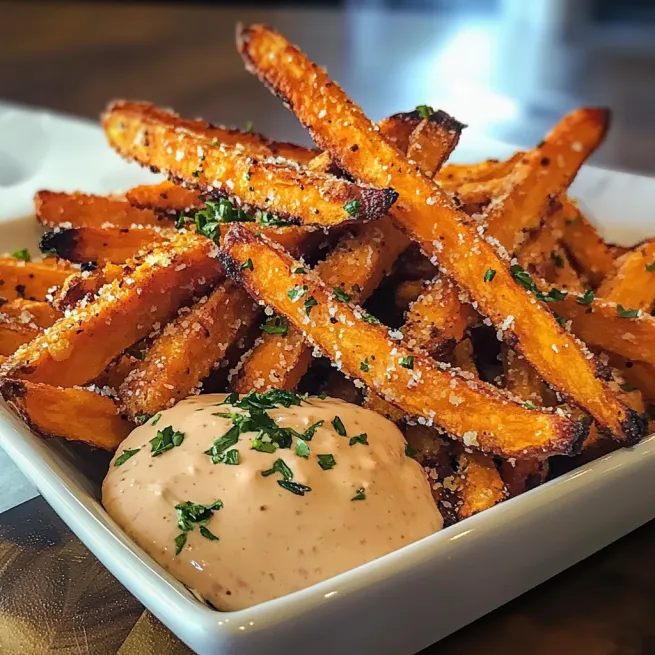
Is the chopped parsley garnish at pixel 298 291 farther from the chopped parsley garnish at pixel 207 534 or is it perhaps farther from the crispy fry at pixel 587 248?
the crispy fry at pixel 587 248

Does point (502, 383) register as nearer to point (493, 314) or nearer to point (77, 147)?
point (493, 314)

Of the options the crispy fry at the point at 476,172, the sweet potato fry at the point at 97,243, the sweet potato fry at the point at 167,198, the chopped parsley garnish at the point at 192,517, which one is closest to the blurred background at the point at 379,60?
the crispy fry at the point at 476,172

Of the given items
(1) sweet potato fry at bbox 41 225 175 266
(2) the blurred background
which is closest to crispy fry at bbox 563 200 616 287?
(1) sweet potato fry at bbox 41 225 175 266

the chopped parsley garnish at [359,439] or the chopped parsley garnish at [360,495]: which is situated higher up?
the chopped parsley garnish at [359,439]

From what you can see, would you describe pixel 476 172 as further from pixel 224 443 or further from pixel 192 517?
pixel 192 517

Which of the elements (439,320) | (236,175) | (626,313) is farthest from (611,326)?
(236,175)

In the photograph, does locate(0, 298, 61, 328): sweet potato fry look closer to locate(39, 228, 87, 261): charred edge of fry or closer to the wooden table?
locate(39, 228, 87, 261): charred edge of fry
